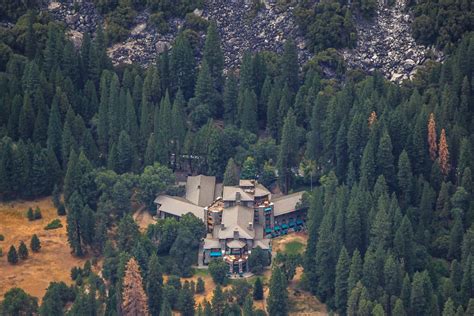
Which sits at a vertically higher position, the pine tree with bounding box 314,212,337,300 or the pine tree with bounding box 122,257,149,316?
the pine tree with bounding box 314,212,337,300

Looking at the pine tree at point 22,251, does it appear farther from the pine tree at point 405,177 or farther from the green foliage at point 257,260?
the pine tree at point 405,177

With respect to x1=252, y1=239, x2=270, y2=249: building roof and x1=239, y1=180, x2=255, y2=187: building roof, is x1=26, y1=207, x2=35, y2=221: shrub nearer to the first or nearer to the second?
x1=239, y1=180, x2=255, y2=187: building roof

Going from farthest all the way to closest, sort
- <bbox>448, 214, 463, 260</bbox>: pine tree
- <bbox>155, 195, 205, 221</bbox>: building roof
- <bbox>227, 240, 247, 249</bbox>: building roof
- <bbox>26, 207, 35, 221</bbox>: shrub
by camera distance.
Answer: <bbox>26, 207, 35, 221</bbox>: shrub → <bbox>155, 195, 205, 221</bbox>: building roof → <bbox>227, 240, 247, 249</bbox>: building roof → <bbox>448, 214, 463, 260</bbox>: pine tree

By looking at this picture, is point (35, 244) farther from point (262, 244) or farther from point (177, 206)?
point (262, 244)

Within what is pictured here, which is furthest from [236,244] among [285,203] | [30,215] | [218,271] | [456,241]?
[30,215]

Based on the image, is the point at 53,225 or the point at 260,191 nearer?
the point at 260,191

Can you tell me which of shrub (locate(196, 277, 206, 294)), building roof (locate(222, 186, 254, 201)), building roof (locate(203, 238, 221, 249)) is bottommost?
shrub (locate(196, 277, 206, 294))

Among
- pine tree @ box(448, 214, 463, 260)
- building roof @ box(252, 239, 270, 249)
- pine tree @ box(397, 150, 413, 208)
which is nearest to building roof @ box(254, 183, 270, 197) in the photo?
building roof @ box(252, 239, 270, 249)

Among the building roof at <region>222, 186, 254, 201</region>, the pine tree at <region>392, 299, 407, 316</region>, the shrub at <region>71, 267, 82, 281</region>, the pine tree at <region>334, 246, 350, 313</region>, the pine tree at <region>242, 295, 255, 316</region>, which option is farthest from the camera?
the building roof at <region>222, 186, 254, 201</region>
